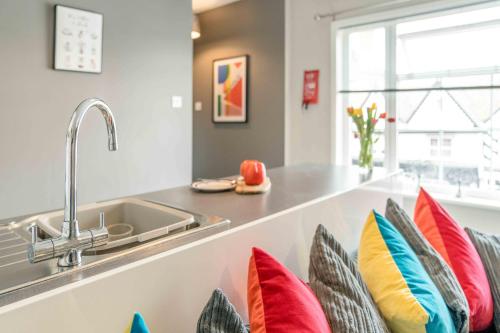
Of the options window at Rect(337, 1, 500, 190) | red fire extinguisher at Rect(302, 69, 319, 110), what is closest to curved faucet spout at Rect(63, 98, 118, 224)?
window at Rect(337, 1, 500, 190)

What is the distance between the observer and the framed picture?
410 centimetres

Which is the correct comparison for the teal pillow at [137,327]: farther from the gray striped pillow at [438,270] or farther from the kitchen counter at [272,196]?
the gray striped pillow at [438,270]

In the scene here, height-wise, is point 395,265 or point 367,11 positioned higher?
point 367,11

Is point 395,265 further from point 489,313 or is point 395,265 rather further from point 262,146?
point 262,146

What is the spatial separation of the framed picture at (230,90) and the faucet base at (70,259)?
346cm

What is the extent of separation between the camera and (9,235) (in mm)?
931

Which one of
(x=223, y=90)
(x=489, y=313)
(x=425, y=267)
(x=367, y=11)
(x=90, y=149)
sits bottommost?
(x=489, y=313)

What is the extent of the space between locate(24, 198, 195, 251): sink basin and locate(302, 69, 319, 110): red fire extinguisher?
2.61 metres

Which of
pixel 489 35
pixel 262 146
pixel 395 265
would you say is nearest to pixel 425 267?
pixel 395 265

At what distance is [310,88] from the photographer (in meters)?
3.55

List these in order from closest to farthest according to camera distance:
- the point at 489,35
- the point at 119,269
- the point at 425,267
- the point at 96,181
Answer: the point at 119,269 < the point at 425,267 < the point at 489,35 < the point at 96,181

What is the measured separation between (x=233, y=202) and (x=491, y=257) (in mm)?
1053

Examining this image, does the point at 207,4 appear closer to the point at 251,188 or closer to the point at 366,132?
the point at 366,132

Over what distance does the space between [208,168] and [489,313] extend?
3667 mm
